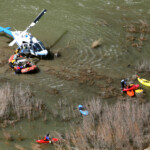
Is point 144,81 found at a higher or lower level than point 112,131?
higher

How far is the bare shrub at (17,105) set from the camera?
559 inches

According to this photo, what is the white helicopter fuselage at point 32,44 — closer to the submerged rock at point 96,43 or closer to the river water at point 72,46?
the river water at point 72,46

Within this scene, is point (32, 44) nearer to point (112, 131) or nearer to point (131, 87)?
point (131, 87)

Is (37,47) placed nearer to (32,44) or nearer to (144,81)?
(32,44)

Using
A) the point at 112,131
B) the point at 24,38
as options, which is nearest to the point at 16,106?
the point at 112,131

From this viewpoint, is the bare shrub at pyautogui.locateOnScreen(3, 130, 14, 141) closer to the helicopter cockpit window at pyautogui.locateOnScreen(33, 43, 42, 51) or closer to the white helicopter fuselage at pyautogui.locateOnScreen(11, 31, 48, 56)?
the white helicopter fuselage at pyautogui.locateOnScreen(11, 31, 48, 56)

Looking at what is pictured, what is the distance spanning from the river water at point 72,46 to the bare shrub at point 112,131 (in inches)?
57.8

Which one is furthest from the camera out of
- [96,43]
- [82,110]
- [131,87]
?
[96,43]

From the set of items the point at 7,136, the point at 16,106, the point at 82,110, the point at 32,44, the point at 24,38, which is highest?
the point at 24,38

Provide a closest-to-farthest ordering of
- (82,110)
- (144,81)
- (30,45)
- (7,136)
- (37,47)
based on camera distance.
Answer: (7,136), (82,110), (144,81), (37,47), (30,45)

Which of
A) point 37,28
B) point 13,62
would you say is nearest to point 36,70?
point 13,62

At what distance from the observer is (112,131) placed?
12438mm

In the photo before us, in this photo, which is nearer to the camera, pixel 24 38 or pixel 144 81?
pixel 144 81

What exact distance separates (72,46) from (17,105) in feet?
29.9
